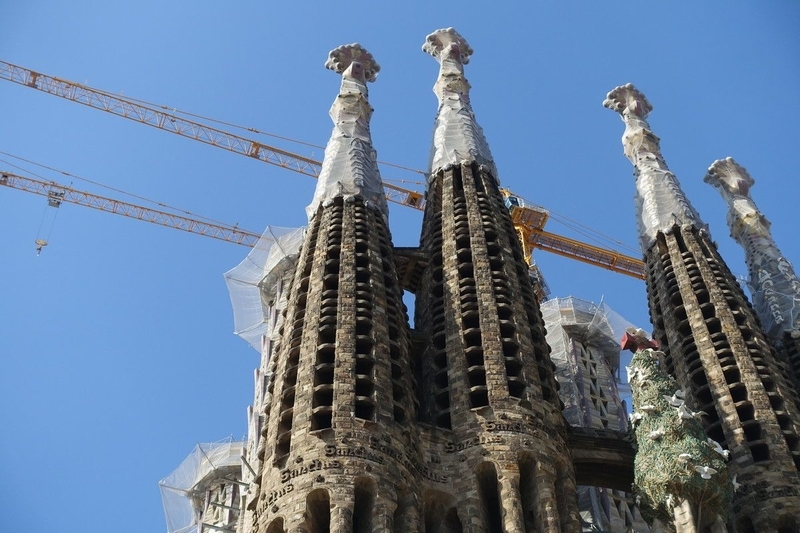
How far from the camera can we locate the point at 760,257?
54906 mm

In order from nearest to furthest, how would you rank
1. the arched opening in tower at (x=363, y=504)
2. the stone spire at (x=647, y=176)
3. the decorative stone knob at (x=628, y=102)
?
1. the arched opening in tower at (x=363, y=504)
2. the stone spire at (x=647, y=176)
3. the decorative stone knob at (x=628, y=102)

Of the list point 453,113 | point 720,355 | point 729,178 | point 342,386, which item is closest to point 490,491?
point 342,386

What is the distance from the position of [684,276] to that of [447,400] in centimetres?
1304

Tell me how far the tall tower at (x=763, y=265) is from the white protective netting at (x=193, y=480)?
21636 millimetres

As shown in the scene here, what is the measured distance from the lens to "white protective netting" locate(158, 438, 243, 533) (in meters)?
59.3

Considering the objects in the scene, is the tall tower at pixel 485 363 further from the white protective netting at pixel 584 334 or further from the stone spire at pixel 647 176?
the white protective netting at pixel 584 334

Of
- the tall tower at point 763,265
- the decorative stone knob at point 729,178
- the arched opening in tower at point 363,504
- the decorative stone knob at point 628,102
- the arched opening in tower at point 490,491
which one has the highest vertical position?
the decorative stone knob at point 628,102

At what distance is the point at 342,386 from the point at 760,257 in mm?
23864

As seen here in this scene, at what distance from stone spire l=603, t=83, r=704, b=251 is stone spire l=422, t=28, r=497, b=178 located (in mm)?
6038

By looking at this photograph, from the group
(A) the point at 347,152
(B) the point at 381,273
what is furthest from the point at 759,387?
(A) the point at 347,152

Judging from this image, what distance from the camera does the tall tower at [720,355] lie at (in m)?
39.4

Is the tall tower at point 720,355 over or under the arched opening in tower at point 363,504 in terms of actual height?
over

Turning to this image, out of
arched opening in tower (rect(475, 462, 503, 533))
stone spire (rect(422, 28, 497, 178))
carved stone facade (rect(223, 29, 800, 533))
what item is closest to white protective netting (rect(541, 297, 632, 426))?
carved stone facade (rect(223, 29, 800, 533))

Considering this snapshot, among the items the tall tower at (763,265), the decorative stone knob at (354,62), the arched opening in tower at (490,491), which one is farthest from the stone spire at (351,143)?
the tall tower at (763,265)
